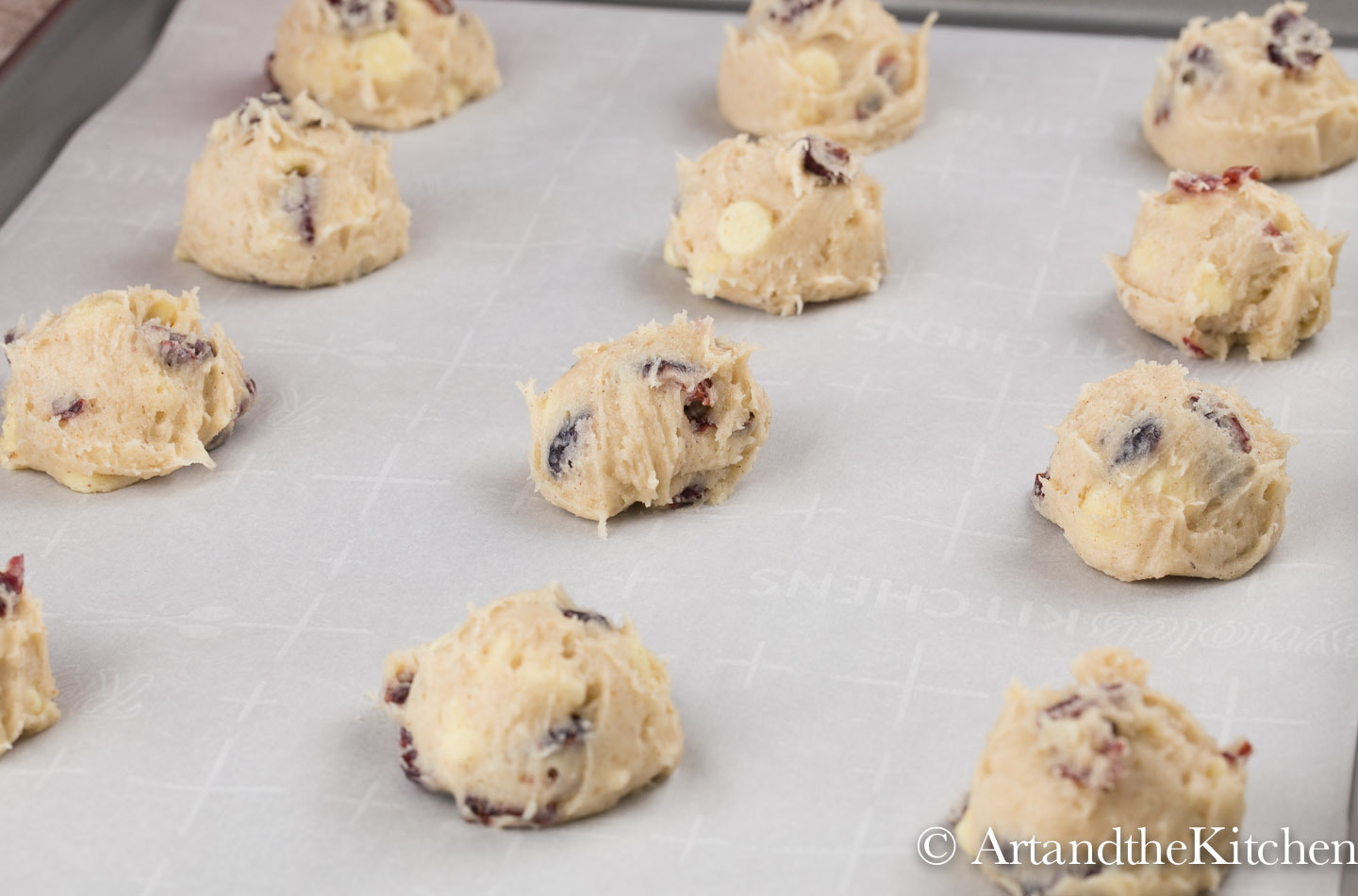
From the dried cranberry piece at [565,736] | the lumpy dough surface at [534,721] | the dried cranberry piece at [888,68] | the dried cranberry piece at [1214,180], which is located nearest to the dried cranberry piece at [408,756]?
the lumpy dough surface at [534,721]

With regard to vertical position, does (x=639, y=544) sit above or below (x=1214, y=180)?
below

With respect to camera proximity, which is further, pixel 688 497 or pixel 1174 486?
pixel 688 497

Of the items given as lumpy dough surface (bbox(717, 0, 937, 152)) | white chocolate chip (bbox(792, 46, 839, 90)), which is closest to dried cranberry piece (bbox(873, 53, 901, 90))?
lumpy dough surface (bbox(717, 0, 937, 152))

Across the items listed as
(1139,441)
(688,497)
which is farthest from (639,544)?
(1139,441)

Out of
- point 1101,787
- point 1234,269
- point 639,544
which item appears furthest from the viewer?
point 1234,269

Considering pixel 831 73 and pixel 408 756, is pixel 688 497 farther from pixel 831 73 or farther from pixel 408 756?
pixel 831 73

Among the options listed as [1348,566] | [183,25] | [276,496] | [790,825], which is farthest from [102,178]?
[1348,566]

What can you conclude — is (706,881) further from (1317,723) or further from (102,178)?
(102,178)

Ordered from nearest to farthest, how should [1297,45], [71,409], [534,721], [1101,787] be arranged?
1. [1101,787]
2. [534,721]
3. [71,409]
4. [1297,45]
